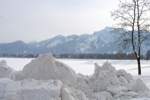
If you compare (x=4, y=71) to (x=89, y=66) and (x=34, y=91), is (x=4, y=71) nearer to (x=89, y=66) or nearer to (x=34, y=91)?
(x=34, y=91)

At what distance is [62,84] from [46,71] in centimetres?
160

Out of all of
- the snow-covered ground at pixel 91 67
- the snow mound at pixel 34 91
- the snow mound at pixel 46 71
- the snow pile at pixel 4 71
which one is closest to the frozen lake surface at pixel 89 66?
the snow-covered ground at pixel 91 67

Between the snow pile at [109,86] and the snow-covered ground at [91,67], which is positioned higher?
the snow pile at [109,86]

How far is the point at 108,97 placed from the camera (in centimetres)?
1190

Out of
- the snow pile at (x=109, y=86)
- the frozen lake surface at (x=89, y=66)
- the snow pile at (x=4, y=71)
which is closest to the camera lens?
the snow pile at (x=109, y=86)

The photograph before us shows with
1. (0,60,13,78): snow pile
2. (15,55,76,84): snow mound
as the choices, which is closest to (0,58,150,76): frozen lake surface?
(0,60,13,78): snow pile

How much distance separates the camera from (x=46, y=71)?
1162 centimetres

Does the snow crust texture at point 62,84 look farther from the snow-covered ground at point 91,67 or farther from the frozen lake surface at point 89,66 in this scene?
the frozen lake surface at point 89,66

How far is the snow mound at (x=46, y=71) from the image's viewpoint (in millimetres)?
11477

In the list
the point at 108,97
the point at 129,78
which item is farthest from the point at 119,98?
the point at 129,78

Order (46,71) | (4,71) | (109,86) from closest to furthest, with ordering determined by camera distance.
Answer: (46,71) → (109,86) → (4,71)

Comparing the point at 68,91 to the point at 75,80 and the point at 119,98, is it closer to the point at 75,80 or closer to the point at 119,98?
the point at 75,80

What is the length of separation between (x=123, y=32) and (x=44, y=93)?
21.9 m

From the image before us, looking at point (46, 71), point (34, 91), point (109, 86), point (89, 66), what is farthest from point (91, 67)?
point (34, 91)
